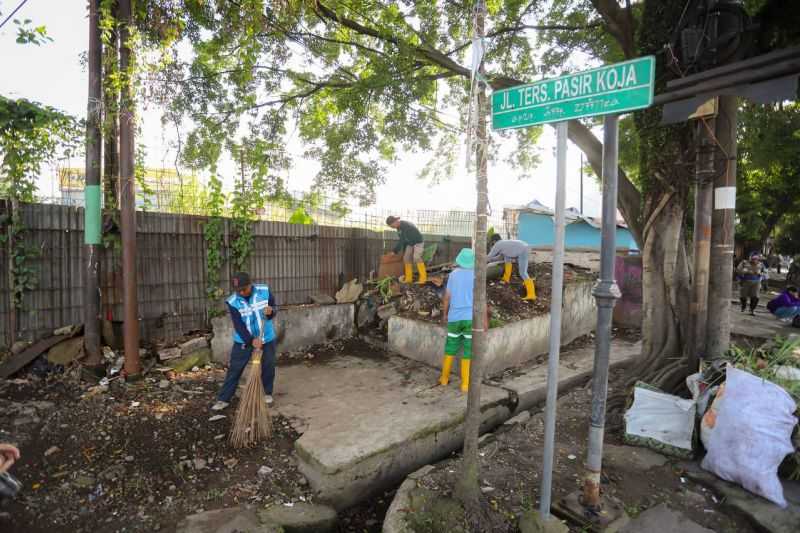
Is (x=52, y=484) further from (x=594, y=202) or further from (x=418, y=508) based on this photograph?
(x=594, y=202)

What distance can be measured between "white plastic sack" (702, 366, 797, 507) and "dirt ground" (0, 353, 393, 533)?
2765 mm

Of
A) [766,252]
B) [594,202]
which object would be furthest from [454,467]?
[766,252]

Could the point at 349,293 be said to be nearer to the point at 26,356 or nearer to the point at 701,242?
the point at 26,356

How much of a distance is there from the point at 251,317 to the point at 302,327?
7.47 feet

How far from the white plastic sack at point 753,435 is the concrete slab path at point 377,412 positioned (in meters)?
2.23

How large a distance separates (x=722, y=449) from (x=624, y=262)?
22.5 ft

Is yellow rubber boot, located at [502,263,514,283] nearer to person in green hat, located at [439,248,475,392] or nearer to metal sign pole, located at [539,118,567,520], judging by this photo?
person in green hat, located at [439,248,475,392]

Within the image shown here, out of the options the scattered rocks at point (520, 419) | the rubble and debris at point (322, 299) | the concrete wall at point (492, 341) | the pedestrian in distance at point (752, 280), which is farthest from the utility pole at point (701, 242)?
the pedestrian in distance at point (752, 280)

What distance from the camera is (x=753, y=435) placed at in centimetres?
318

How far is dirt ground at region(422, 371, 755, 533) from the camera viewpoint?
123 inches

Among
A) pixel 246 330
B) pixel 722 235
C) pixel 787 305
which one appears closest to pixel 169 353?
pixel 246 330

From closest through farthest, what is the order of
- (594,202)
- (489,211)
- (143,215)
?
(489,211) < (143,215) < (594,202)

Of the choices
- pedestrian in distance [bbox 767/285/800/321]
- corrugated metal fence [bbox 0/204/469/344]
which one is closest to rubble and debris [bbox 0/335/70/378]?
corrugated metal fence [bbox 0/204/469/344]

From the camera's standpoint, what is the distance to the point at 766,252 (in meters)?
29.6
